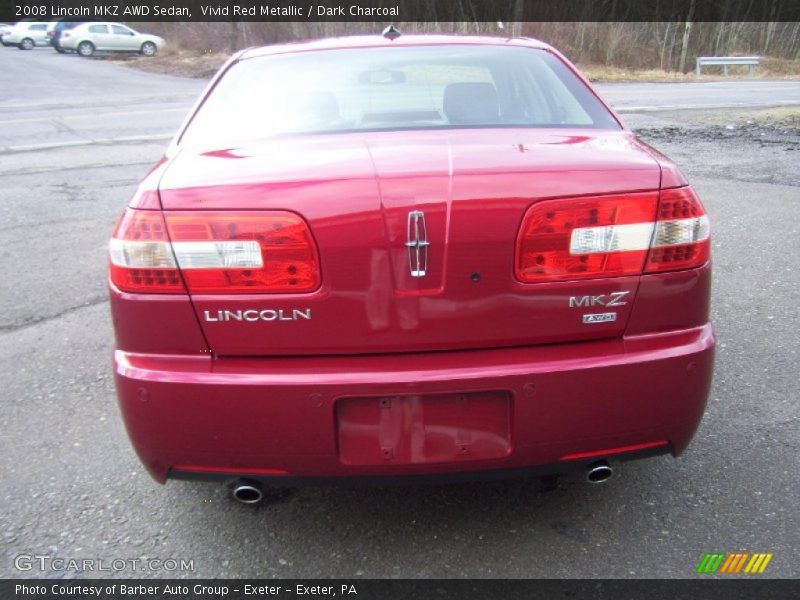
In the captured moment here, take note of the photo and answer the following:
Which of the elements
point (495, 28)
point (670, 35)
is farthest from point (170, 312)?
point (670, 35)

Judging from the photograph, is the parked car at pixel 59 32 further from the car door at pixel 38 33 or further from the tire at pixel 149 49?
the tire at pixel 149 49

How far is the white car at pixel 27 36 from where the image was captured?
131 feet

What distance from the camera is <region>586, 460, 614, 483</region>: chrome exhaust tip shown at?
7.05ft

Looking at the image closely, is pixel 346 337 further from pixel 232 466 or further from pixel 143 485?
pixel 143 485

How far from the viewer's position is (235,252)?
1941 millimetres

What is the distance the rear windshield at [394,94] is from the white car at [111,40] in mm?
34102

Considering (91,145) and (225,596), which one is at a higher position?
(225,596)

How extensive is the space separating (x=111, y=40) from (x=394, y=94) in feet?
116

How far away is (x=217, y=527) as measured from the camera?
2471 millimetres

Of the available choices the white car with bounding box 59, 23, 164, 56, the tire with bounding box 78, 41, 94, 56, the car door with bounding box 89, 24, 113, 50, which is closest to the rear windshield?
the white car with bounding box 59, 23, 164, 56

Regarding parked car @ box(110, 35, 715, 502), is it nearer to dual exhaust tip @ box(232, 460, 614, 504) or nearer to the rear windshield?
dual exhaust tip @ box(232, 460, 614, 504)

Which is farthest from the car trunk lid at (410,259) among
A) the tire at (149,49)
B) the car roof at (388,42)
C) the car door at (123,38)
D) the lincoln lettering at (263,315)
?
the car door at (123,38)

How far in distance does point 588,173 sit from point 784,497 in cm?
143

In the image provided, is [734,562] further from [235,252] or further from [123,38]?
[123,38]
